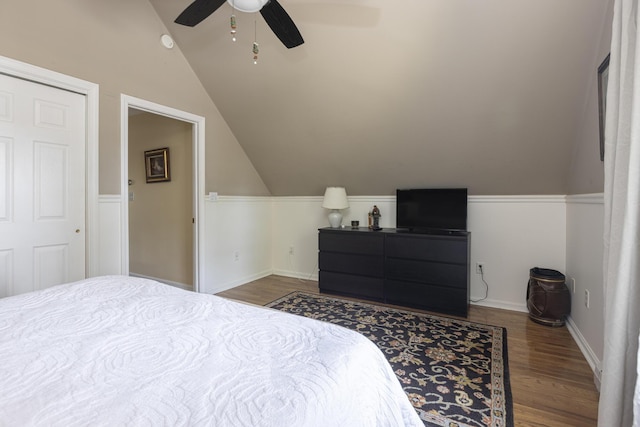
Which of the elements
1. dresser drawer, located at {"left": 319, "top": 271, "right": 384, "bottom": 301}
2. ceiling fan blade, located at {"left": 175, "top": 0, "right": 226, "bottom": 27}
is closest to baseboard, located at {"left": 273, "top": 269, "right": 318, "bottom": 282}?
dresser drawer, located at {"left": 319, "top": 271, "right": 384, "bottom": 301}

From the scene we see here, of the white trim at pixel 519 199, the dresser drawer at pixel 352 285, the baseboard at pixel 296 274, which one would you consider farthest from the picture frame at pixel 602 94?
the baseboard at pixel 296 274

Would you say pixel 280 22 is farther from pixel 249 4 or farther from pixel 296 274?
pixel 296 274

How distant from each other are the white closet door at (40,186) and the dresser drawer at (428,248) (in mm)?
2762

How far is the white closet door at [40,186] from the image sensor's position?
202cm

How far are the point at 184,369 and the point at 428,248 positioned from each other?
262 centimetres

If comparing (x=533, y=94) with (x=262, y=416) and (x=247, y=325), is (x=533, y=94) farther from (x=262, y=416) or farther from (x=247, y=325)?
(x=262, y=416)

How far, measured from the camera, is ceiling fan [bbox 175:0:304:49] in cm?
165

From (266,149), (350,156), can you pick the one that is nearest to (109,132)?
(266,149)

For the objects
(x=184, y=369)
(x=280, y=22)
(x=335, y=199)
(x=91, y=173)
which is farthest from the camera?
(x=335, y=199)

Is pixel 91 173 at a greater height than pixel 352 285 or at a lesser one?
greater

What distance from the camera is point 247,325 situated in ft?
3.47

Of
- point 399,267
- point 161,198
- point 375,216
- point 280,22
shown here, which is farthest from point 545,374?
point 161,198

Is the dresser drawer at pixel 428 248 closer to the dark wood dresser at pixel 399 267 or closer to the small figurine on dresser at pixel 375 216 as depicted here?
the dark wood dresser at pixel 399 267

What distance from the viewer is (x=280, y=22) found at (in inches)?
70.6
